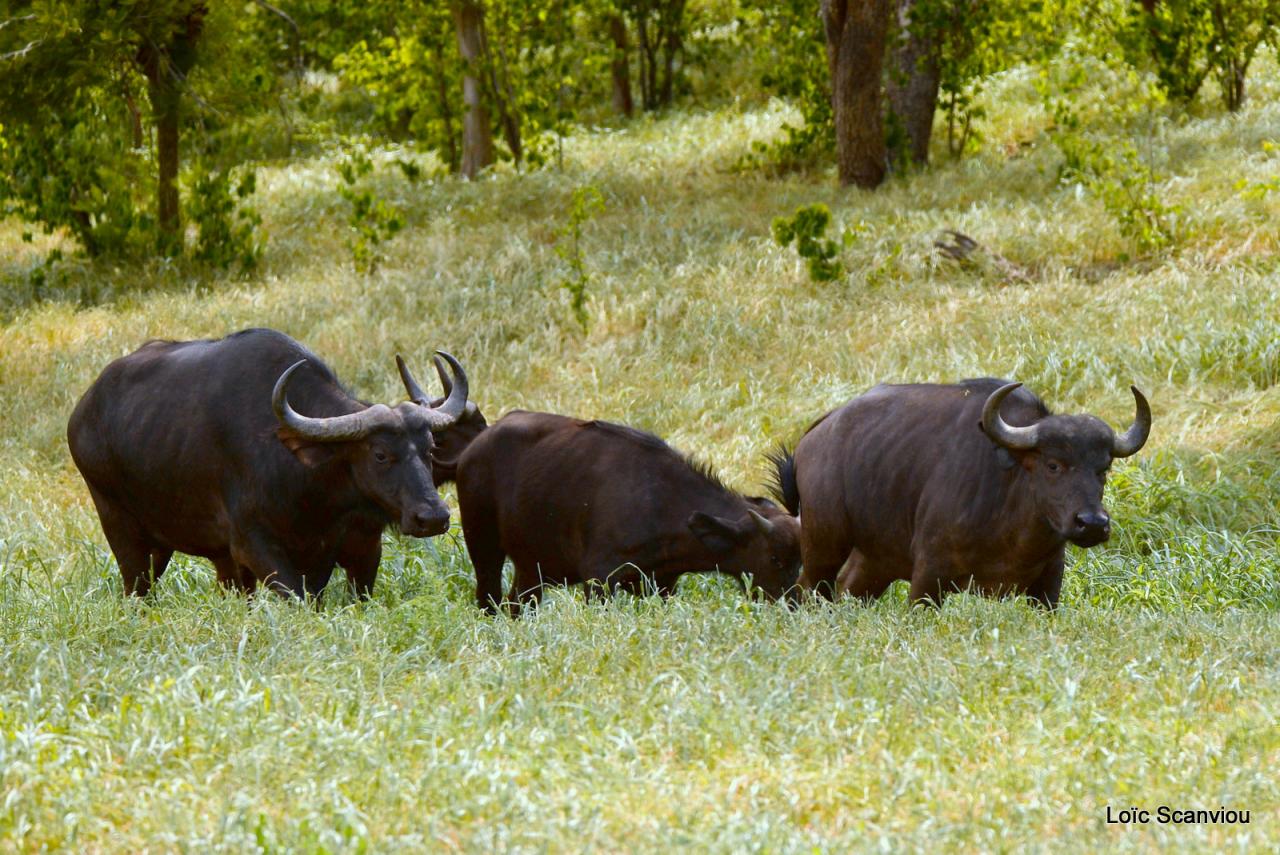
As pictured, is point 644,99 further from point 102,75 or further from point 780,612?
point 780,612

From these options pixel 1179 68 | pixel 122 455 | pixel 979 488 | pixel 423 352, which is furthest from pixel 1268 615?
pixel 1179 68

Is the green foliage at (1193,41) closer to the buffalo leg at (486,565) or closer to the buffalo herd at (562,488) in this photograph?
the buffalo herd at (562,488)

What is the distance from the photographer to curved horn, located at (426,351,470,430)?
330 inches

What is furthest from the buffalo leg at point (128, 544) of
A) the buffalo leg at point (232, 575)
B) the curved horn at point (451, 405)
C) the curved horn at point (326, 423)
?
the curved horn at point (451, 405)

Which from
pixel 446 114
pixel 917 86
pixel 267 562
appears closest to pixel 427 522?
pixel 267 562

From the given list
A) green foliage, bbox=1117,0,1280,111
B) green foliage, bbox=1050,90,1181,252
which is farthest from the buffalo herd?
green foliage, bbox=1117,0,1280,111

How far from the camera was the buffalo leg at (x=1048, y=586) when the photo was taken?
771cm

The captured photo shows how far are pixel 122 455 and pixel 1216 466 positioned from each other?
6.35 m

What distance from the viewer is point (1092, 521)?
6969 millimetres

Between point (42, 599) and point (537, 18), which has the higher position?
point (537, 18)

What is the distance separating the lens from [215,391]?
8500 millimetres

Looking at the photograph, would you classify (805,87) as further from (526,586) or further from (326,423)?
(326,423)

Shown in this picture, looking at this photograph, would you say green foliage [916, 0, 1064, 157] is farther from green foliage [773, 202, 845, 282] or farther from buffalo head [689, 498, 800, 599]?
buffalo head [689, 498, 800, 599]

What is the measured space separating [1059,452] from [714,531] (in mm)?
1942
